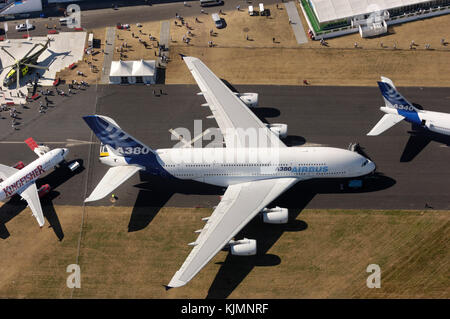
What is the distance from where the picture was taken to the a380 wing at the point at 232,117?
6594cm

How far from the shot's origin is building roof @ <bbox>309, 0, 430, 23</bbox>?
8938 cm

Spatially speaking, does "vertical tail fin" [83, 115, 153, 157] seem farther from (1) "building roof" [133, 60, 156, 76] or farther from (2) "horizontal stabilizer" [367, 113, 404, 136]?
(2) "horizontal stabilizer" [367, 113, 404, 136]

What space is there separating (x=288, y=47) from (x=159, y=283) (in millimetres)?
55344

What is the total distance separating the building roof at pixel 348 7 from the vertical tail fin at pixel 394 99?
26723 mm

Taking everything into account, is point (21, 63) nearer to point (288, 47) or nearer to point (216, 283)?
point (288, 47)

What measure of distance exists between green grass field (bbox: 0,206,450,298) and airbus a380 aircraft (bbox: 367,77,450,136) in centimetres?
1498

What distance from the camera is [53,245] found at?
60031mm

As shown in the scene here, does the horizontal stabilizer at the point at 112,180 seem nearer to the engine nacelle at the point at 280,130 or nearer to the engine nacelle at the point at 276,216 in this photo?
the engine nacelle at the point at 276,216

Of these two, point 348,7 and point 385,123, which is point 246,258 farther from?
point 348,7

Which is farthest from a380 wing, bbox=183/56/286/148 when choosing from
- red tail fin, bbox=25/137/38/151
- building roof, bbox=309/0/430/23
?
building roof, bbox=309/0/430/23

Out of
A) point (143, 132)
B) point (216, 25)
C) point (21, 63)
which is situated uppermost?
point (216, 25)
